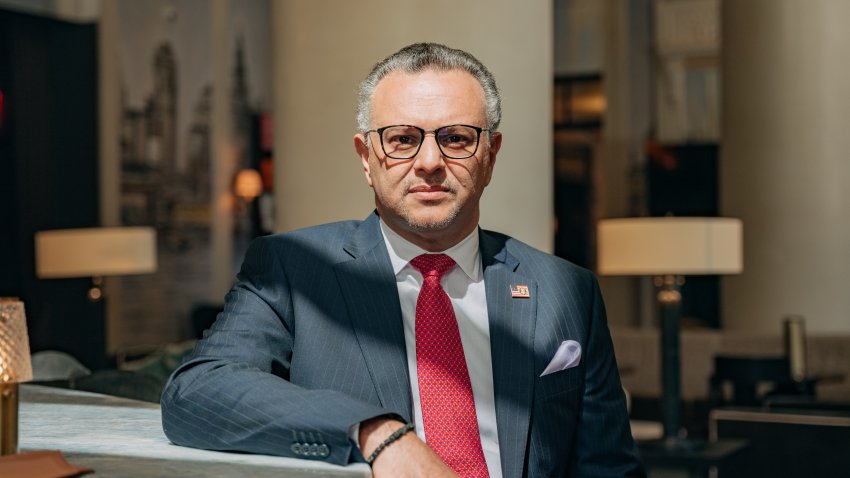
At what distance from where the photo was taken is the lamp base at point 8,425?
1.85 meters

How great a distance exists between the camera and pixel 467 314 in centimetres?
250

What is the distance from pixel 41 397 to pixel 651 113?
14955mm

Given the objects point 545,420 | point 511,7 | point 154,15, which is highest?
point 154,15

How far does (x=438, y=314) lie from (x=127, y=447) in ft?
2.56

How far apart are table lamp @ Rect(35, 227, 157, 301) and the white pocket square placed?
6471 millimetres

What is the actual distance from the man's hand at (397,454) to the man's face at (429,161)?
638 millimetres

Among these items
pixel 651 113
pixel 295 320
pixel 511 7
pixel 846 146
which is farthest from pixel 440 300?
pixel 651 113

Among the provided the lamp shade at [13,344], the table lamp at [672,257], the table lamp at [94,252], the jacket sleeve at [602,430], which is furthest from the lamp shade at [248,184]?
the lamp shade at [13,344]

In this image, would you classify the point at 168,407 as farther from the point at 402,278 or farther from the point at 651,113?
the point at 651,113

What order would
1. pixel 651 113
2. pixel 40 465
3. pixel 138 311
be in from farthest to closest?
1. pixel 651 113
2. pixel 138 311
3. pixel 40 465

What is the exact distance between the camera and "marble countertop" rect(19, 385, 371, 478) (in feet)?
5.52

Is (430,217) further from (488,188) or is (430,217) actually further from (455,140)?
(488,188)

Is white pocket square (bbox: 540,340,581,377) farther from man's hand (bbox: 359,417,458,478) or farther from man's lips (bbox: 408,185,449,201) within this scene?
man's hand (bbox: 359,417,458,478)

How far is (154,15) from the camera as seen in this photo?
1343cm
